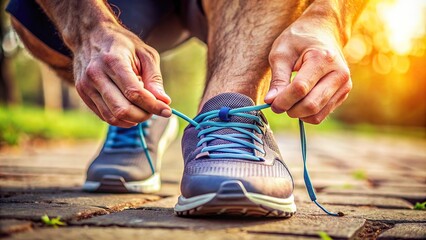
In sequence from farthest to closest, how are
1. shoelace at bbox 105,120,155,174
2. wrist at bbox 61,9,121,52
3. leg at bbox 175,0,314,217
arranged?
shoelace at bbox 105,120,155,174 → wrist at bbox 61,9,121,52 → leg at bbox 175,0,314,217

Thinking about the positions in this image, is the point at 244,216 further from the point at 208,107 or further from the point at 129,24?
the point at 129,24

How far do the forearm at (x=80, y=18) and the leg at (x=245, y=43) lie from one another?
346 mm

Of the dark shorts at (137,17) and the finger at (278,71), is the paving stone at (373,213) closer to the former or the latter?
the finger at (278,71)

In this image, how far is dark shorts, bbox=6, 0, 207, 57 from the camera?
6.82 feet

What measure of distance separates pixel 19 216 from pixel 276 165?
0.65m

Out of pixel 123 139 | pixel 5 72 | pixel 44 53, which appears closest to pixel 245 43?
pixel 123 139

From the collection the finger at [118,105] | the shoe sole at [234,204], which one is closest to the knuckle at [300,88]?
the shoe sole at [234,204]

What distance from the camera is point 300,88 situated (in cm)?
128

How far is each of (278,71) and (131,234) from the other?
59cm

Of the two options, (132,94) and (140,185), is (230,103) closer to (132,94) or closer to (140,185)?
(132,94)

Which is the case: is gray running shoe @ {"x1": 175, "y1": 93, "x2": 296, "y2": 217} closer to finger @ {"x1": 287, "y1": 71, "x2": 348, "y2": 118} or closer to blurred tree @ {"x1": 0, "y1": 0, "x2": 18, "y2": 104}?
finger @ {"x1": 287, "y1": 71, "x2": 348, "y2": 118}

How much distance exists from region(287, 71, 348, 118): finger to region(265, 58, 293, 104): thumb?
58mm

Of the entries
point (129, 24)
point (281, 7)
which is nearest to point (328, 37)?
point (281, 7)

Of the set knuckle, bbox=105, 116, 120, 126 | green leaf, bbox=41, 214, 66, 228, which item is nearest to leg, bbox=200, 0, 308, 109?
knuckle, bbox=105, 116, 120, 126
